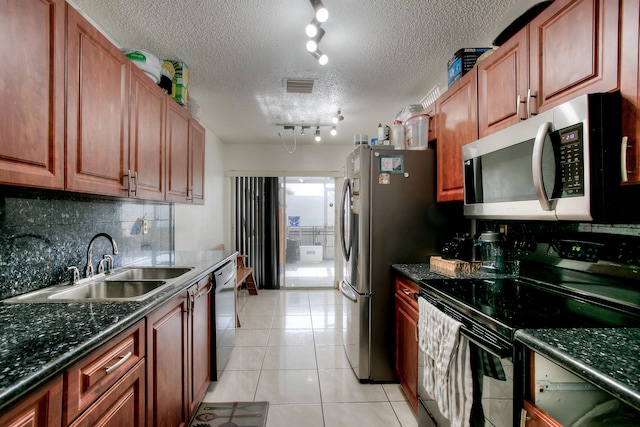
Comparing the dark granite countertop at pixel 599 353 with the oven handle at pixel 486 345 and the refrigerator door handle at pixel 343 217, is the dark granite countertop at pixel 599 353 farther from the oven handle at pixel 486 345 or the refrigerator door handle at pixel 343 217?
the refrigerator door handle at pixel 343 217

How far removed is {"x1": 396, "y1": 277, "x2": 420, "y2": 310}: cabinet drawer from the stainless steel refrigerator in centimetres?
12

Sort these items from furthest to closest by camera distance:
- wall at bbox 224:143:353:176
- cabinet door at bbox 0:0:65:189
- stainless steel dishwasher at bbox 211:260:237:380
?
wall at bbox 224:143:353:176 → stainless steel dishwasher at bbox 211:260:237:380 → cabinet door at bbox 0:0:65:189

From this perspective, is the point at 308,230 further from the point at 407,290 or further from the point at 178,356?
the point at 178,356

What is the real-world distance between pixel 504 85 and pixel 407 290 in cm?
131

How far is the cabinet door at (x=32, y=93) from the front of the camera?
95cm

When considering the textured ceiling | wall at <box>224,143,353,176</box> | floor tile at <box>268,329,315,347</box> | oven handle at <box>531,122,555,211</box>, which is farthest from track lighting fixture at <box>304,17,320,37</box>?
wall at <box>224,143,353,176</box>

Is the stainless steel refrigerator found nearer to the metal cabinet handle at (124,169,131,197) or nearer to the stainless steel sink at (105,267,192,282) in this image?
the stainless steel sink at (105,267,192,282)

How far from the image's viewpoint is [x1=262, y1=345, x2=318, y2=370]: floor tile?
2541 mm

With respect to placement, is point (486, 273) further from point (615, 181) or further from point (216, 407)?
point (216, 407)

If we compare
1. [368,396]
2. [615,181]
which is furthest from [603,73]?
[368,396]

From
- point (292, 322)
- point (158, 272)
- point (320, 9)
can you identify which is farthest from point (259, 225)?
point (320, 9)

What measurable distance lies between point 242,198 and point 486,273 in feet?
13.1

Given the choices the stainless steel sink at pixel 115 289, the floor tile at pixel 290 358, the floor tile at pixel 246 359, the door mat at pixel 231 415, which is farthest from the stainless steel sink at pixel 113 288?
the floor tile at pixel 290 358

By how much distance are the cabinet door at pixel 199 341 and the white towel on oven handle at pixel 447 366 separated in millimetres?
1326
